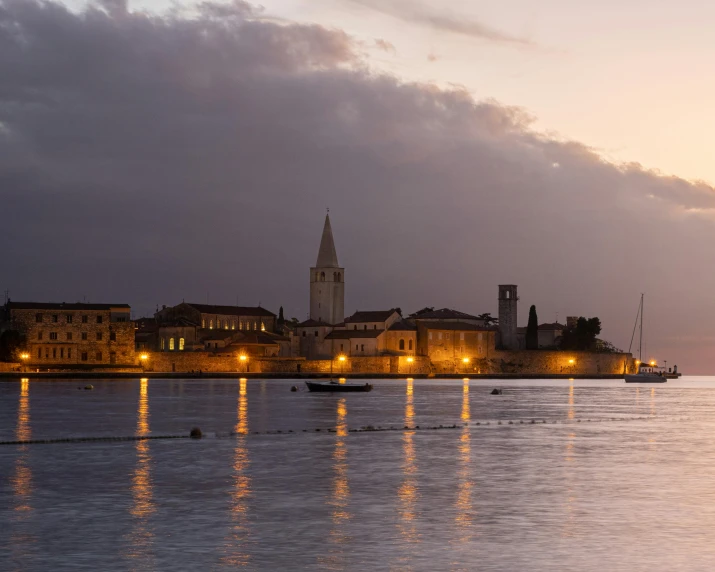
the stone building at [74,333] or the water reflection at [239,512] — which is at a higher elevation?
the stone building at [74,333]

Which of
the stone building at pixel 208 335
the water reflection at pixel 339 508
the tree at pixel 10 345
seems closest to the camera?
the water reflection at pixel 339 508

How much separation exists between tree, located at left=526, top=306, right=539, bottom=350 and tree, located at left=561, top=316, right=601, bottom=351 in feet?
18.2

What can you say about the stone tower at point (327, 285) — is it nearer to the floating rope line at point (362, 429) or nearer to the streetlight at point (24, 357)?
the streetlight at point (24, 357)

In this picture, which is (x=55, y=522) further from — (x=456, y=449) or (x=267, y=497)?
(x=456, y=449)

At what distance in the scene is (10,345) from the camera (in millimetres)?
83188

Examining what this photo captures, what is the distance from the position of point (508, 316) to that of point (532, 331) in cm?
305

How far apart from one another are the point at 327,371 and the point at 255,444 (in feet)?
248

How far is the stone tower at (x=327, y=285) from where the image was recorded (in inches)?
4348

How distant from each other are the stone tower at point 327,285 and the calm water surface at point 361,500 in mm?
81506

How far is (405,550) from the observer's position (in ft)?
35.1

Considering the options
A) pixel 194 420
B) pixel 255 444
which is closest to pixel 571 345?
pixel 194 420

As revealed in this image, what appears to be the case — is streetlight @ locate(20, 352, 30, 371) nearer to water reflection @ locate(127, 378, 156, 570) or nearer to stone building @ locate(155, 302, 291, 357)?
stone building @ locate(155, 302, 291, 357)

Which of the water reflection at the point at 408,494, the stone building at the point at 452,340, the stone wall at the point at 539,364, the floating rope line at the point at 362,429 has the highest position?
the stone building at the point at 452,340

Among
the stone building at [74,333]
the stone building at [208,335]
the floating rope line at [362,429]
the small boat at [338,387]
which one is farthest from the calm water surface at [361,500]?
the stone building at [208,335]
